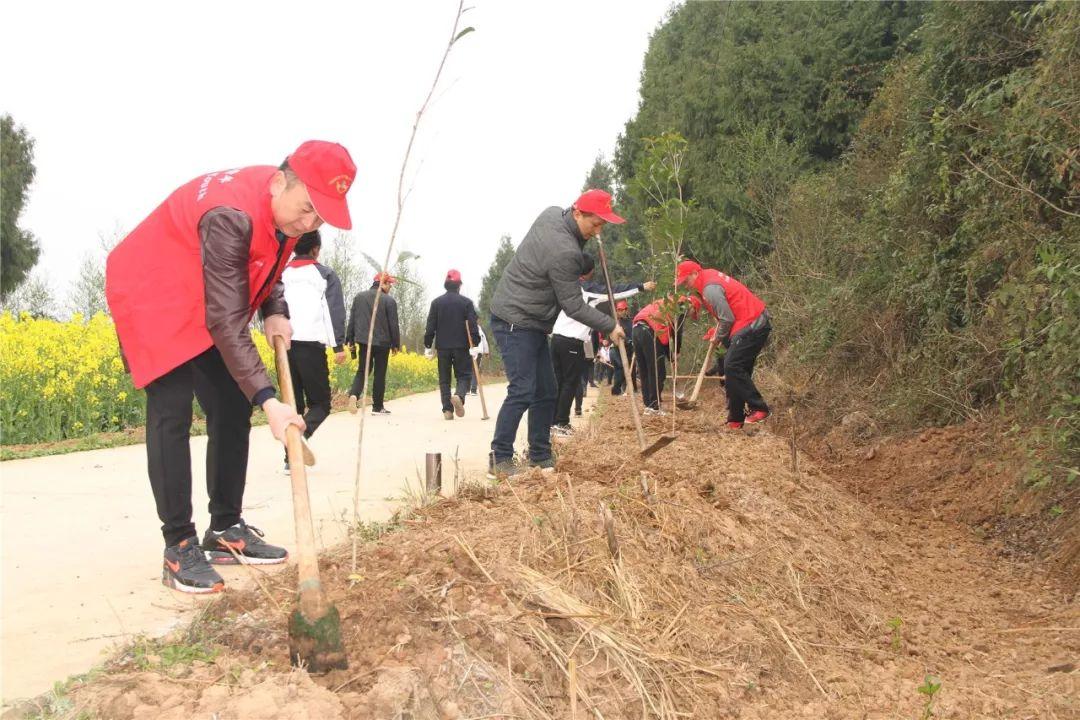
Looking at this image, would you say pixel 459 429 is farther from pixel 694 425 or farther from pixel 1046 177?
pixel 1046 177

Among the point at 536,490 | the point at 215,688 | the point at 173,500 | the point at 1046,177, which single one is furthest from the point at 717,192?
the point at 215,688

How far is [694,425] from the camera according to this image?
30.7 feet

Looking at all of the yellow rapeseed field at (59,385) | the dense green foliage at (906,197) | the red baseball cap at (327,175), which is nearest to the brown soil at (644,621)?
the dense green foliage at (906,197)

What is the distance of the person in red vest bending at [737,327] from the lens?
28.7 ft

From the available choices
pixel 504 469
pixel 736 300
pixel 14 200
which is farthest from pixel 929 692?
pixel 14 200

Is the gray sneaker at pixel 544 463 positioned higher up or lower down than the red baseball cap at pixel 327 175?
lower down

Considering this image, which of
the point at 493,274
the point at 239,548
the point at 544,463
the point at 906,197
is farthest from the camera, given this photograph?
the point at 493,274

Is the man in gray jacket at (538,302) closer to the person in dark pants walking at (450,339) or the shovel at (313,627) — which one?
the shovel at (313,627)

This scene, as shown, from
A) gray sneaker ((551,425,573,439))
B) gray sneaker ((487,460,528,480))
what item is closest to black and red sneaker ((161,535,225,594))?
gray sneaker ((487,460,528,480))

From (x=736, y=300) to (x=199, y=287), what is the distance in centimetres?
632

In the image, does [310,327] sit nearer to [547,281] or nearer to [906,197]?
[547,281]

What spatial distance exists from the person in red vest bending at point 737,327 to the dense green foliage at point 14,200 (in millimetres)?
31912

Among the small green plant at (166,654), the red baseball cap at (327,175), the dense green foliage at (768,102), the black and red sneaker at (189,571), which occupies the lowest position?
the black and red sneaker at (189,571)

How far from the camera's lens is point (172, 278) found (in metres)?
3.57
